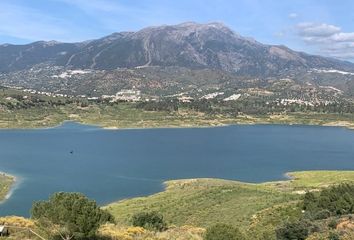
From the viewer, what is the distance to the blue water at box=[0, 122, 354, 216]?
93000mm

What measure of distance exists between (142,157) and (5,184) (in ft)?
154

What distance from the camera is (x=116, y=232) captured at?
33688 mm

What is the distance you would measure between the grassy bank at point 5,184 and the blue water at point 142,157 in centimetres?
155

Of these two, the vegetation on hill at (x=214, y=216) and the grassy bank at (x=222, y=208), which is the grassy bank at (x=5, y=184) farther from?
the vegetation on hill at (x=214, y=216)

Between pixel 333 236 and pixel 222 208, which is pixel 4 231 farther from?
pixel 222 208

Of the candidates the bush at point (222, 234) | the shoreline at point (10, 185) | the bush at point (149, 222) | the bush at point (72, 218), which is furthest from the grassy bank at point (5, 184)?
the bush at point (222, 234)

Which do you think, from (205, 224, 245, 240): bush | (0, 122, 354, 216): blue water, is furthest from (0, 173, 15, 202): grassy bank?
(205, 224, 245, 240): bush

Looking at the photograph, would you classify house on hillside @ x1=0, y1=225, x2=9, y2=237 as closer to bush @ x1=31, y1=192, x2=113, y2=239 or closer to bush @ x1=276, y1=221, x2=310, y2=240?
bush @ x1=31, y1=192, x2=113, y2=239

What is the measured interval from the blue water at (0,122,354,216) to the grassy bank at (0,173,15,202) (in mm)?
1546

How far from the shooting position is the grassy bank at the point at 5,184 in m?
82.3

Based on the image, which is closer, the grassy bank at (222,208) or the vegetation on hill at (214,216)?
the vegetation on hill at (214,216)

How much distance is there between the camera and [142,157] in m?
132

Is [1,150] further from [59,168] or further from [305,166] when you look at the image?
[305,166]

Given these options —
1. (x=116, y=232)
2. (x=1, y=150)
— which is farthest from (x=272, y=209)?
(x=1, y=150)
